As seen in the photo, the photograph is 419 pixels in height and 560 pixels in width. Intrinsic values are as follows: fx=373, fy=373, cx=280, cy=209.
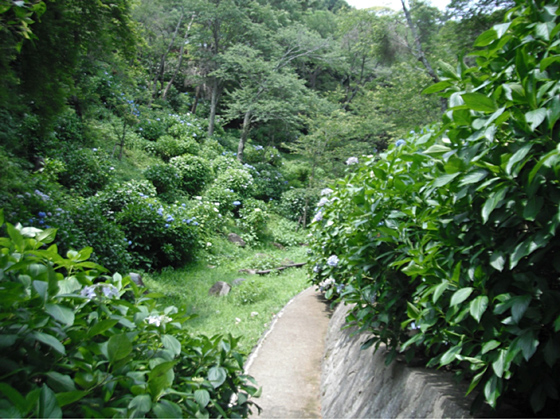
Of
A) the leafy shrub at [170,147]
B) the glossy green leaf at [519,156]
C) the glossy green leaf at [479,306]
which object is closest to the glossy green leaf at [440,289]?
the glossy green leaf at [479,306]

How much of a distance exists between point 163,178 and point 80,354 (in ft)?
29.9

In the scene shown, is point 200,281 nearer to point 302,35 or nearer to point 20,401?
point 20,401

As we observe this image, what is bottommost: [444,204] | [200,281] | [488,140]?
[200,281]

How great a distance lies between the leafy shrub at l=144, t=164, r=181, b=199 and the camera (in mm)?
9734

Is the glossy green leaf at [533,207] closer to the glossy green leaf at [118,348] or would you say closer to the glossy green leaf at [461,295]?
the glossy green leaf at [461,295]

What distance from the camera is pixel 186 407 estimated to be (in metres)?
1.27

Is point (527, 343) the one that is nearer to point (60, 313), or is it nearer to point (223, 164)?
point (60, 313)

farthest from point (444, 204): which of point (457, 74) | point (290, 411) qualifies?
point (290, 411)

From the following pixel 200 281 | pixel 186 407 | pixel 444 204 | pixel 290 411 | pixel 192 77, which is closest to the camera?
pixel 186 407

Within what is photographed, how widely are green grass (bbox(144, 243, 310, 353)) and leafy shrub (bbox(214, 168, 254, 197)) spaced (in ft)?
11.6

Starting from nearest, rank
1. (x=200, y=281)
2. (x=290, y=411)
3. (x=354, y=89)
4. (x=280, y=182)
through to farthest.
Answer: (x=290, y=411), (x=200, y=281), (x=280, y=182), (x=354, y=89)

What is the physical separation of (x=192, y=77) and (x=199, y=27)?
90.4 inches

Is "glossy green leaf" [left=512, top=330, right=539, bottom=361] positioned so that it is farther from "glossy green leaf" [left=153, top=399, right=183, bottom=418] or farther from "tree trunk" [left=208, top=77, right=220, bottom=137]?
"tree trunk" [left=208, top=77, right=220, bottom=137]

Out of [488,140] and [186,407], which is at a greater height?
[488,140]
